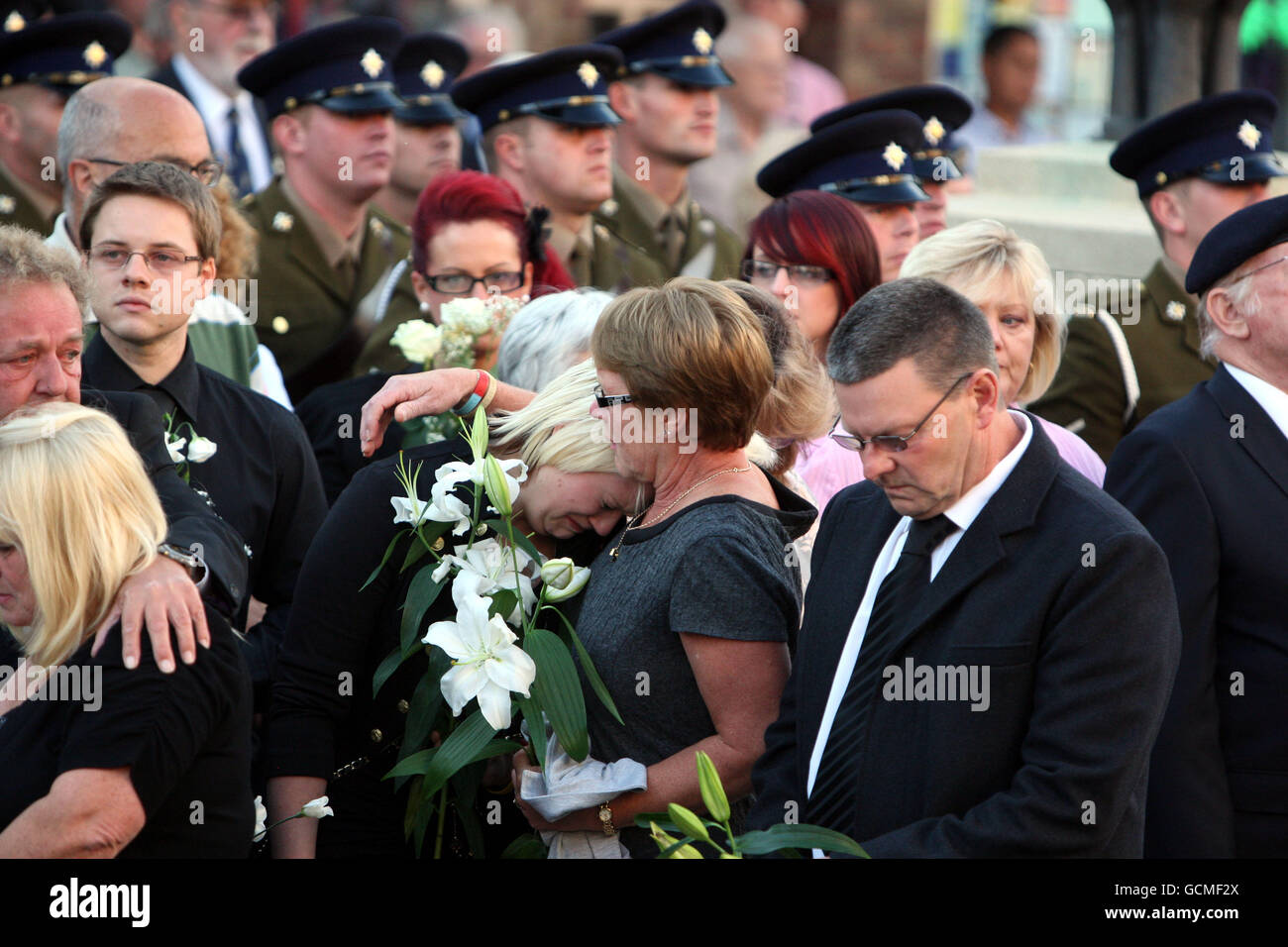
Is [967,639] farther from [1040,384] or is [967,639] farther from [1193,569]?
[1040,384]

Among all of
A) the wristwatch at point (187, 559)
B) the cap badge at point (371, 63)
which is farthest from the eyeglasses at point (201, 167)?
the wristwatch at point (187, 559)

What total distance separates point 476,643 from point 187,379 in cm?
127

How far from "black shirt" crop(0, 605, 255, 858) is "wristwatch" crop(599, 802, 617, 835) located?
600 millimetres

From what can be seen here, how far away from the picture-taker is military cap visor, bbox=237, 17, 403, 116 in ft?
18.5

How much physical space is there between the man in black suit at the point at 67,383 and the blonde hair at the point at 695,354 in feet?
2.52

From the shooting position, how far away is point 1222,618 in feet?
10.0

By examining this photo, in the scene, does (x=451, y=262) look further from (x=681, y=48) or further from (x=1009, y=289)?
(x=681, y=48)

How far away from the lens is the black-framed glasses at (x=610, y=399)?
285 centimetres

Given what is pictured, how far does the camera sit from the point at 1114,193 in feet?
22.2

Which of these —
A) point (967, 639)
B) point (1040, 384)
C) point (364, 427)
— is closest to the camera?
point (967, 639)

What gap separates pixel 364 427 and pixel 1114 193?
14.9 feet

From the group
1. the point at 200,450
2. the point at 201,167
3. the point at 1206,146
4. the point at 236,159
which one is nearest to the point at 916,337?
the point at 200,450

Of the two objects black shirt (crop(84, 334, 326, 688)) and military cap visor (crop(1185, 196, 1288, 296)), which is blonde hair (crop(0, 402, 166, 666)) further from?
military cap visor (crop(1185, 196, 1288, 296))
